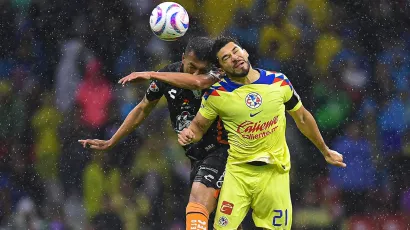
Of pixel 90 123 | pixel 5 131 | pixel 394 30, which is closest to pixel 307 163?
pixel 394 30

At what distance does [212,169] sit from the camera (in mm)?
6941

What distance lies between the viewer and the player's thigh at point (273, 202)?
675 centimetres

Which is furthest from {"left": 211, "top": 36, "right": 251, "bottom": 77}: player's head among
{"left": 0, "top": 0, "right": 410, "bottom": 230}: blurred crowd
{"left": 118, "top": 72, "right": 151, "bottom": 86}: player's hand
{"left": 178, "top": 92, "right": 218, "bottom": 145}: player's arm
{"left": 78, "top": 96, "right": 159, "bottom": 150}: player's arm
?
{"left": 0, "top": 0, "right": 410, "bottom": 230}: blurred crowd

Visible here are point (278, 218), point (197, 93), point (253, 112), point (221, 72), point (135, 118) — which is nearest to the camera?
point (253, 112)

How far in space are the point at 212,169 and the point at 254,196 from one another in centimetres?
37

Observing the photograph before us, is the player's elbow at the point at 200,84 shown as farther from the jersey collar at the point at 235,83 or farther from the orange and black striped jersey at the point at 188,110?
the orange and black striped jersey at the point at 188,110

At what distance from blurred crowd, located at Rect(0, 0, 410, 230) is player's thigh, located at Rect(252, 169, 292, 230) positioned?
2.06 meters

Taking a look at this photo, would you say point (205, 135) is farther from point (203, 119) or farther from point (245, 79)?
point (245, 79)

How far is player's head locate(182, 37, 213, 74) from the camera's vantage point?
266 inches

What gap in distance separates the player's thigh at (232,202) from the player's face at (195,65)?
2.37 feet

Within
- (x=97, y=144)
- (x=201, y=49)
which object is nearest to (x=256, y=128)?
(x=201, y=49)

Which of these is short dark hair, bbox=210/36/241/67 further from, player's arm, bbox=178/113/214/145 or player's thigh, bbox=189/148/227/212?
player's thigh, bbox=189/148/227/212

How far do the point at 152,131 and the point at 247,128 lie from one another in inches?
94.7

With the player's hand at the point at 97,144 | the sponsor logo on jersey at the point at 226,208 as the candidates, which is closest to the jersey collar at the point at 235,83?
the sponsor logo on jersey at the point at 226,208
